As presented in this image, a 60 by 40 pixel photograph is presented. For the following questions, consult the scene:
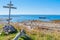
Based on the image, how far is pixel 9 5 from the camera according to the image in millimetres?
9719

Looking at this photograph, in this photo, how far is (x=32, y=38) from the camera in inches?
334

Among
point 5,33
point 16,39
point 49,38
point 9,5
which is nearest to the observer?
point 16,39

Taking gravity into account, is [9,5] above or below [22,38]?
above

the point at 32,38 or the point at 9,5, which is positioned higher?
the point at 9,5

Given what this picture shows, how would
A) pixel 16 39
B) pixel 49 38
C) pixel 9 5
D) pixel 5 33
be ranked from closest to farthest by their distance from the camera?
1. pixel 16 39
2. pixel 49 38
3. pixel 5 33
4. pixel 9 5

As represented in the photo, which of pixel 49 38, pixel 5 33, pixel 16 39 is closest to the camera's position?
pixel 16 39

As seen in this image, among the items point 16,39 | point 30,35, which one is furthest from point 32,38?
point 16,39

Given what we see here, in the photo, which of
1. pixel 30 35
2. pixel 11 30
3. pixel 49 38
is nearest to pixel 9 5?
pixel 11 30

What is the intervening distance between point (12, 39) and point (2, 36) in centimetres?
98

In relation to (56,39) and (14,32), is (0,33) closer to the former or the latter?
(14,32)

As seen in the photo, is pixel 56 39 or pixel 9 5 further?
pixel 9 5

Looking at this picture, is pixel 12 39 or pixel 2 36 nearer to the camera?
pixel 12 39

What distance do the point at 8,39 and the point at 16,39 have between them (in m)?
0.51

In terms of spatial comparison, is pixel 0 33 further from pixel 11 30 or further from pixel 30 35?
pixel 30 35
